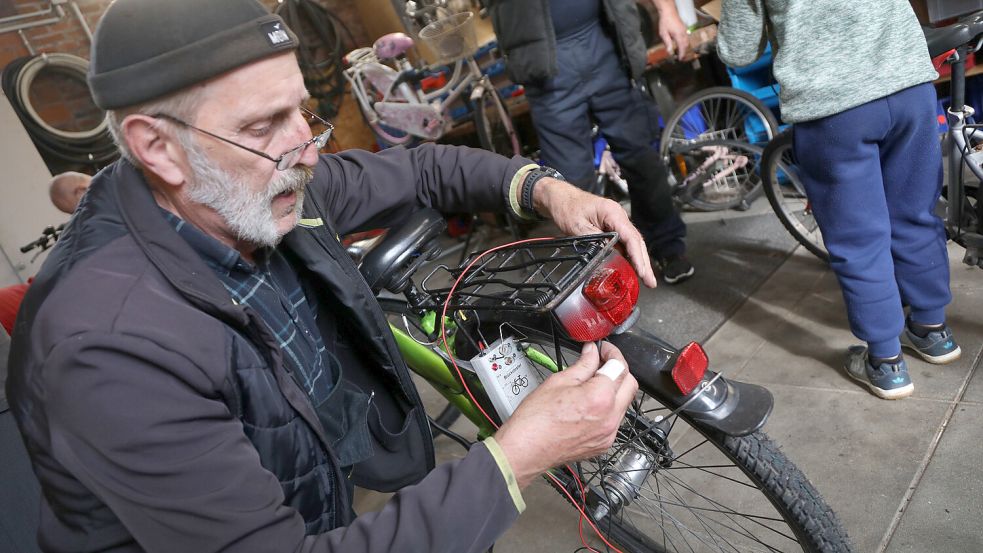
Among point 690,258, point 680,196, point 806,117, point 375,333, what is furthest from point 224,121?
point 680,196

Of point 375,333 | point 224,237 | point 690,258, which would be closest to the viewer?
point 224,237

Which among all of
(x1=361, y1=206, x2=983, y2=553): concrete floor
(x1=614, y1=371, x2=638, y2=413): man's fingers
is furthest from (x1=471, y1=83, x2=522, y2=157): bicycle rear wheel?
(x1=614, y1=371, x2=638, y2=413): man's fingers

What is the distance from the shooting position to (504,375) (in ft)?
4.60

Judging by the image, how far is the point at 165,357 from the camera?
0.97 metres

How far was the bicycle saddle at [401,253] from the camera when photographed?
1.55 metres

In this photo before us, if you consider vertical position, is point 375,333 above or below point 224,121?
below

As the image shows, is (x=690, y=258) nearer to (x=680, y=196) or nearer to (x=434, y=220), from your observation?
(x=680, y=196)

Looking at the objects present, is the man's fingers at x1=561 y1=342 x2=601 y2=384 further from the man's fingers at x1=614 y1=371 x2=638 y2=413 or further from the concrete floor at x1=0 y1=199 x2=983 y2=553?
the concrete floor at x1=0 y1=199 x2=983 y2=553

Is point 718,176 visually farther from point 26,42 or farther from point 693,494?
point 26,42

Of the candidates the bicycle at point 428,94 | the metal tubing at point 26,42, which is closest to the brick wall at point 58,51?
the metal tubing at point 26,42

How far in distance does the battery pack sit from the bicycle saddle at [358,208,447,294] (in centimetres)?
29

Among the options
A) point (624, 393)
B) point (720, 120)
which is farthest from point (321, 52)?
point (624, 393)

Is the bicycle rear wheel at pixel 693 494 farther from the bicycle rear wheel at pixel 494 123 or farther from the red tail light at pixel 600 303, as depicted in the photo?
the bicycle rear wheel at pixel 494 123

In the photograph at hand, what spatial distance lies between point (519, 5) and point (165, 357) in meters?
2.41
